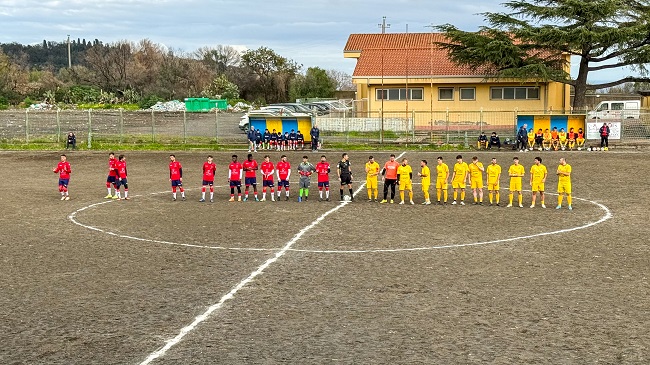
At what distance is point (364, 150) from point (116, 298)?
105 feet

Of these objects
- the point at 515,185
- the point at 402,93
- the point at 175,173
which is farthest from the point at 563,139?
the point at 175,173

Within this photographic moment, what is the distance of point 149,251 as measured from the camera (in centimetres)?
1780

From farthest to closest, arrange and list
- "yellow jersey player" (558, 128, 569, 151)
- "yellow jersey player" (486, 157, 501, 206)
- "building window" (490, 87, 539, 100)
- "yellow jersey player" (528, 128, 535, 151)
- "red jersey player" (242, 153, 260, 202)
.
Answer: "building window" (490, 87, 539, 100) < "yellow jersey player" (528, 128, 535, 151) < "yellow jersey player" (558, 128, 569, 151) < "red jersey player" (242, 153, 260, 202) < "yellow jersey player" (486, 157, 501, 206)

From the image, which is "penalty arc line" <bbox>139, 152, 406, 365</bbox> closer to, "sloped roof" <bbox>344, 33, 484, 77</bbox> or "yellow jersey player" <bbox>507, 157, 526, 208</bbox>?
"yellow jersey player" <bbox>507, 157, 526, 208</bbox>

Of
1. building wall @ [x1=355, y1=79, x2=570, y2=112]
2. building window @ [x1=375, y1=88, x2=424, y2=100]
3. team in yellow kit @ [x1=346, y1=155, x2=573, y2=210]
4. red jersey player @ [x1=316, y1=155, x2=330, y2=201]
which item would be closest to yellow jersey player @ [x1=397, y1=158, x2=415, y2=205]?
team in yellow kit @ [x1=346, y1=155, x2=573, y2=210]

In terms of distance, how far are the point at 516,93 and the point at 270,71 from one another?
4435 centimetres

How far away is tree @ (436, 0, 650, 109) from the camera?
4831 cm

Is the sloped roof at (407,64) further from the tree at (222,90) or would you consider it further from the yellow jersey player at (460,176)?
the tree at (222,90)

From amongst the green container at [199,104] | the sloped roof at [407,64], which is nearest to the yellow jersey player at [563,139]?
the sloped roof at [407,64]

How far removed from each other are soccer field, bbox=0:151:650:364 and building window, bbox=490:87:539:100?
29312mm

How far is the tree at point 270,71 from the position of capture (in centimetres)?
8988

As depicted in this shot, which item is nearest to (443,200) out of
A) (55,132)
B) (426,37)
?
(55,132)

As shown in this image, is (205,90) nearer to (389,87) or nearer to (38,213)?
(389,87)

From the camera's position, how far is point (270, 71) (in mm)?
93438
